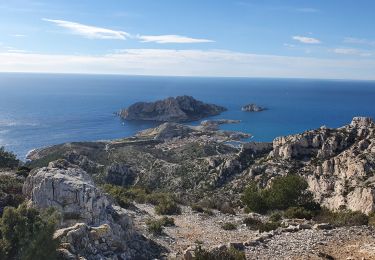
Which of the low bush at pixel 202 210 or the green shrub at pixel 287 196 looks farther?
the green shrub at pixel 287 196

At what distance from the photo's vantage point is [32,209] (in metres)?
19.0

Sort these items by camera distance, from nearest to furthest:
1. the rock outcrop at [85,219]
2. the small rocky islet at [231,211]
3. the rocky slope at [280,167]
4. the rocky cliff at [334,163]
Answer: the rock outcrop at [85,219], the small rocky islet at [231,211], the rocky cliff at [334,163], the rocky slope at [280,167]

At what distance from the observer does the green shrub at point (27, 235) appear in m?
16.8

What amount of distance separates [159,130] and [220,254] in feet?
449

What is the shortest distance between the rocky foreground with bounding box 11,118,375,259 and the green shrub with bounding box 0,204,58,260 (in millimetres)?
1156

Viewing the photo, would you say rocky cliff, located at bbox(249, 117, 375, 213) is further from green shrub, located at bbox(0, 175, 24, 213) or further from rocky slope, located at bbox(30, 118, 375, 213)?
green shrub, located at bbox(0, 175, 24, 213)

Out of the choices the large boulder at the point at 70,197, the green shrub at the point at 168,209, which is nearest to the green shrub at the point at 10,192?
the large boulder at the point at 70,197

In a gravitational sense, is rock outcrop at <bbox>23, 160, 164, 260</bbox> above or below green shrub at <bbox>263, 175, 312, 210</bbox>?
above

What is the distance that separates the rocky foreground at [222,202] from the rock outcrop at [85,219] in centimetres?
5

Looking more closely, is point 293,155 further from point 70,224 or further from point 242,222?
point 70,224

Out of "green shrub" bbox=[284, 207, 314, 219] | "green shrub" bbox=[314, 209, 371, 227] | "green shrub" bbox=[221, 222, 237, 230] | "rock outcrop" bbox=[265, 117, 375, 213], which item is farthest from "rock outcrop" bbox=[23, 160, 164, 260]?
"rock outcrop" bbox=[265, 117, 375, 213]

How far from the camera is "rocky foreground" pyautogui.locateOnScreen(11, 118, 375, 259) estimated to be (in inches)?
842

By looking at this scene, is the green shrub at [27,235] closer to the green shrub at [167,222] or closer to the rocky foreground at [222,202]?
the rocky foreground at [222,202]

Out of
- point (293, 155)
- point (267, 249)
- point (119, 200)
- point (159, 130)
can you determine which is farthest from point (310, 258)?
point (159, 130)
